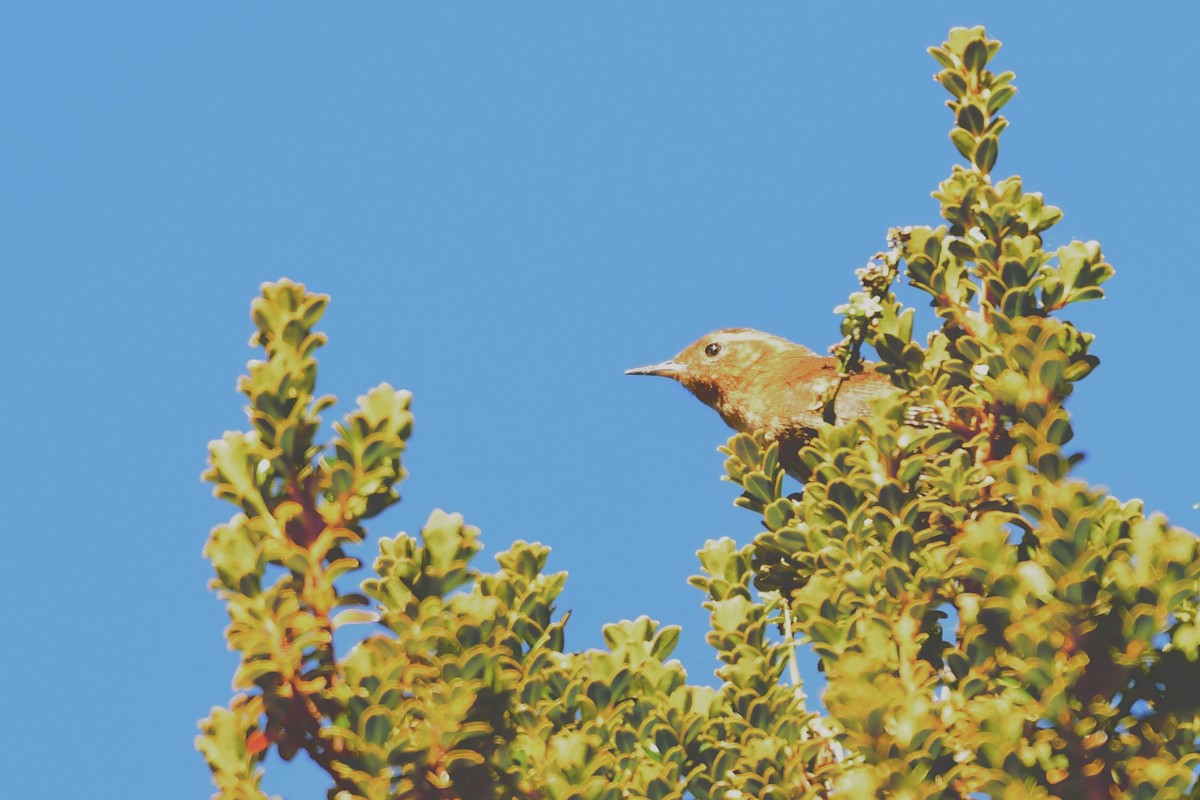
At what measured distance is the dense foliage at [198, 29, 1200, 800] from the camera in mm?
3320

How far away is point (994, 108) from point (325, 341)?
92.5 inches

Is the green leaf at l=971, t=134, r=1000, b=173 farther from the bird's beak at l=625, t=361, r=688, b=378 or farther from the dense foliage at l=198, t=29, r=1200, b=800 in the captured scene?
the bird's beak at l=625, t=361, r=688, b=378

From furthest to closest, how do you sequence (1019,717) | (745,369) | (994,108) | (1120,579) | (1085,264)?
(745,369) → (994,108) → (1085,264) → (1120,579) → (1019,717)

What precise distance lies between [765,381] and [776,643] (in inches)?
196

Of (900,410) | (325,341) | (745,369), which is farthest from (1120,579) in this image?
(745,369)

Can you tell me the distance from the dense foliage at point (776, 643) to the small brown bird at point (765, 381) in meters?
3.82

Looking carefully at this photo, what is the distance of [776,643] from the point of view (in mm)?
3922

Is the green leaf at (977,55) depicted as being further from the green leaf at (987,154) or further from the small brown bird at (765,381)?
the small brown bird at (765,381)

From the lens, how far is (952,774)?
3275 mm

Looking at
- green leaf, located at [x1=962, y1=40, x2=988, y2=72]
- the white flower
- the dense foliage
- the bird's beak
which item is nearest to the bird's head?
the bird's beak

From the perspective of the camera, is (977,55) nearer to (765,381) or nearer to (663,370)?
(765,381)

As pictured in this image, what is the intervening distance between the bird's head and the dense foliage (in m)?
4.86

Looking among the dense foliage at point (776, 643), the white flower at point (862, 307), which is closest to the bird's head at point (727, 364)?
the white flower at point (862, 307)

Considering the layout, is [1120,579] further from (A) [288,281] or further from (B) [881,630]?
(A) [288,281]
